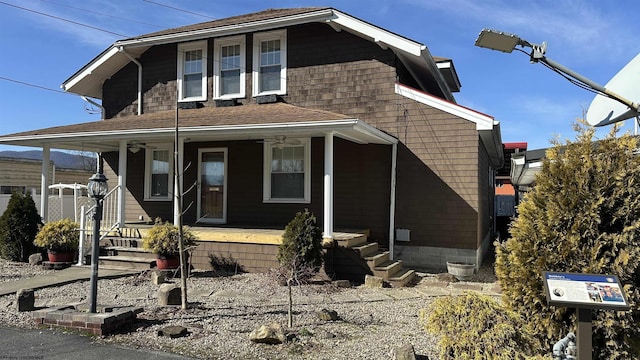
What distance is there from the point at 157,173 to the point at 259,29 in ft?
15.9

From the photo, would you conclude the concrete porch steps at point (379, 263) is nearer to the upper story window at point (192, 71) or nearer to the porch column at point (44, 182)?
the upper story window at point (192, 71)

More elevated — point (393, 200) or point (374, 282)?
point (393, 200)

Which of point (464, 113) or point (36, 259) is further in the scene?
point (36, 259)

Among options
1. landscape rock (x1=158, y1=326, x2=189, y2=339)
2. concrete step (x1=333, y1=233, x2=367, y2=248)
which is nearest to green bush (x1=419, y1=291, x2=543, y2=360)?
landscape rock (x1=158, y1=326, x2=189, y2=339)

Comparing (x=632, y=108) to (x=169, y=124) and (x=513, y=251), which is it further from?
(x=169, y=124)

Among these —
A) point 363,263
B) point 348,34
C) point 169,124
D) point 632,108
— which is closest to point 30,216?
point 169,124

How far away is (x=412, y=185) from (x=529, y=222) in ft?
20.0

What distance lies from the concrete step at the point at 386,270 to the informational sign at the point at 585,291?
4977 millimetres

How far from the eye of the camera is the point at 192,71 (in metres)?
12.4

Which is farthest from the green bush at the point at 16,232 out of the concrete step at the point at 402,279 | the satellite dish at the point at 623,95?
the satellite dish at the point at 623,95

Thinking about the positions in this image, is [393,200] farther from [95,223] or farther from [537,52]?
[95,223]

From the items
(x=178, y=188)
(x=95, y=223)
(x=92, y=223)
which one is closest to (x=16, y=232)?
(x=92, y=223)

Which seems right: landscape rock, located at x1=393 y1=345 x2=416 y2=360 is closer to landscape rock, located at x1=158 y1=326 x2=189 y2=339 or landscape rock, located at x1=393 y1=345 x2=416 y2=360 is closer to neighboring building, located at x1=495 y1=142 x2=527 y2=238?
landscape rock, located at x1=158 y1=326 x2=189 y2=339

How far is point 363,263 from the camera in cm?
838
